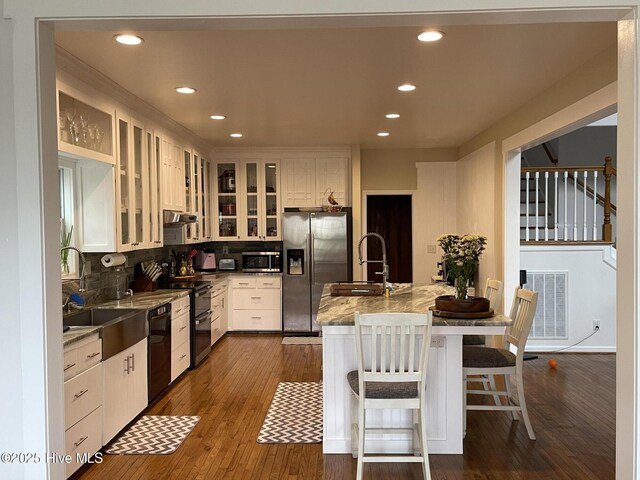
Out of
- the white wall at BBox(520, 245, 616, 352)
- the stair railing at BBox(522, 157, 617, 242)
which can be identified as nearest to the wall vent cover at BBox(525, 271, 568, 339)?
the white wall at BBox(520, 245, 616, 352)

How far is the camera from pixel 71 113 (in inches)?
146

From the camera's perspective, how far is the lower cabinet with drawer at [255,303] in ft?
24.6

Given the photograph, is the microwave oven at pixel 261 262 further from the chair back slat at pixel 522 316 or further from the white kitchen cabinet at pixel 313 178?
the chair back slat at pixel 522 316

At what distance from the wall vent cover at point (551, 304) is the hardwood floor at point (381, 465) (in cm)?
64

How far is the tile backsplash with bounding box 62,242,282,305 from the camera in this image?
442cm

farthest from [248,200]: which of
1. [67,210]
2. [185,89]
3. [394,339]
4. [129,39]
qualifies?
[394,339]

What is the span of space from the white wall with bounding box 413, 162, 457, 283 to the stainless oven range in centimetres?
328

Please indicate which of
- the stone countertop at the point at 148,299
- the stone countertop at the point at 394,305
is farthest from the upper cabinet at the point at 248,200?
the stone countertop at the point at 394,305

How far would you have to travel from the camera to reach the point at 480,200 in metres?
6.57

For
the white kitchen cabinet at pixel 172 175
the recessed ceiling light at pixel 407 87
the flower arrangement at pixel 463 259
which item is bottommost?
the flower arrangement at pixel 463 259

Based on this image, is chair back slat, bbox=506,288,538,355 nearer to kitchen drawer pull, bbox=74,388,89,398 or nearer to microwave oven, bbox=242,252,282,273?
kitchen drawer pull, bbox=74,388,89,398

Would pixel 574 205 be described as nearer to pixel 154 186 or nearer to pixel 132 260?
pixel 154 186

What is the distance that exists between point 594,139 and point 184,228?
263 inches

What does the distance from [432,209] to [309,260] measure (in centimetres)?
204
